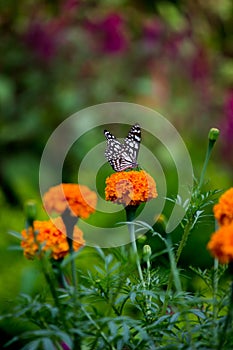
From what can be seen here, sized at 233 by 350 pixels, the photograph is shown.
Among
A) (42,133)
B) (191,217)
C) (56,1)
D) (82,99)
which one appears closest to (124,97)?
(82,99)

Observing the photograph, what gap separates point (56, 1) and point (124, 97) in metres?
0.95

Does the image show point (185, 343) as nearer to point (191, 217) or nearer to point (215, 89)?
point (191, 217)

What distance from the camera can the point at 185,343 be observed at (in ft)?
1.80

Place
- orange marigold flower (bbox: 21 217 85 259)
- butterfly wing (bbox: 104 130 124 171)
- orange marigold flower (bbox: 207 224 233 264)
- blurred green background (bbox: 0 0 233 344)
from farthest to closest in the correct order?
blurred green background (bbox: 0 0 233 344) < butterfly wing (bbox: 104 130 124 171) < orange marigold flower (bbox: 21 217 85 259) < orange marigold flower (bbox: 207 224 233 264)

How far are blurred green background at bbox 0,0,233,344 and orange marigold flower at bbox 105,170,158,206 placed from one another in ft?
5.98

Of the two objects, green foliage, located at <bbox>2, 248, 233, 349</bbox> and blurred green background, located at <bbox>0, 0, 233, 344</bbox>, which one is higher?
blurred green background, located at <bbox>0, 0, 233, 344</bbox>

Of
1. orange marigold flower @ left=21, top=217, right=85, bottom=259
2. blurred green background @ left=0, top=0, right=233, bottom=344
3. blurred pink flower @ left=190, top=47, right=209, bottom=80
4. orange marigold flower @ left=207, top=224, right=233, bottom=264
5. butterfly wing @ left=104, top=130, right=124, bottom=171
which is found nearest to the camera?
orange marigold flower @ left=207, top=224, right=233, bottom=264

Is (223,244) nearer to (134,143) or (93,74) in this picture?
(134,143)

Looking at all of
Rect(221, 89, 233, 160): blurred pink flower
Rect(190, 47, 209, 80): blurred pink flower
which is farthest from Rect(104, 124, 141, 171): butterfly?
Rect(190, 47, 209, 80): blurred pink flower

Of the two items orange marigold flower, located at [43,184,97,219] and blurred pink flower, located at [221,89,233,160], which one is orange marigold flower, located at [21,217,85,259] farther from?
blurred pink flower, located at [221,89,233,160]

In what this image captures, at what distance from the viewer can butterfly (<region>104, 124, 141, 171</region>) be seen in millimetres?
697

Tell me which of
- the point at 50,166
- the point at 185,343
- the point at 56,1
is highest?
the point at 56,1

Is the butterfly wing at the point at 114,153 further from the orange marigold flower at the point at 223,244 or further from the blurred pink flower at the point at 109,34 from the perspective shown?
the blurred pink flower at the point at 109,34

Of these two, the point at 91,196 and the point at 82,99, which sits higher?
the point at 82,99
